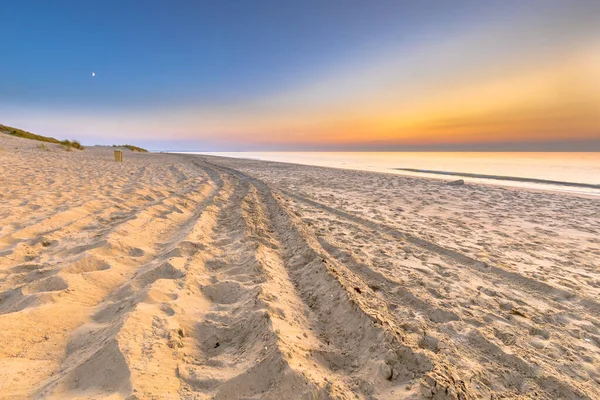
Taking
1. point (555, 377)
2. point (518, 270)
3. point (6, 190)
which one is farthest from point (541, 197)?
point (6, 190)

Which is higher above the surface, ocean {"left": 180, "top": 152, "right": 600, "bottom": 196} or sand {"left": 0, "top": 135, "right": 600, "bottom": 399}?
ocean {"left": 180, "top": 152, "right": 600, "bottom": 196}

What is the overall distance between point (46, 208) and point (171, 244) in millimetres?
3215

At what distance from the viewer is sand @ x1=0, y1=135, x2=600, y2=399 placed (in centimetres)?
186

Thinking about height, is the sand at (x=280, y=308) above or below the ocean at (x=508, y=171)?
below

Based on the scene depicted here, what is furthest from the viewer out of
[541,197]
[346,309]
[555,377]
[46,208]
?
[541,197]

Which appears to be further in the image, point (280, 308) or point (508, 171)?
point (508, 171)

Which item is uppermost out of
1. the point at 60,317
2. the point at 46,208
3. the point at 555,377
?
the point at 46,208

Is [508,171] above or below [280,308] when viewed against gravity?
above

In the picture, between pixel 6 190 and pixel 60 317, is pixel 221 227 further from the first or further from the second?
pixel 6 190

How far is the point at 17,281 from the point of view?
2918 millimetres

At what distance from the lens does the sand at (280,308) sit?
186 cm

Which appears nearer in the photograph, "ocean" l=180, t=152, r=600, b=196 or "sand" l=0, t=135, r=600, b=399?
"sand" l=0, t=135, r=600, b=399

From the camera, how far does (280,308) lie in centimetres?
272

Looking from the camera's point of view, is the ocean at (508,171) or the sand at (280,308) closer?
the sand at (280,308)
